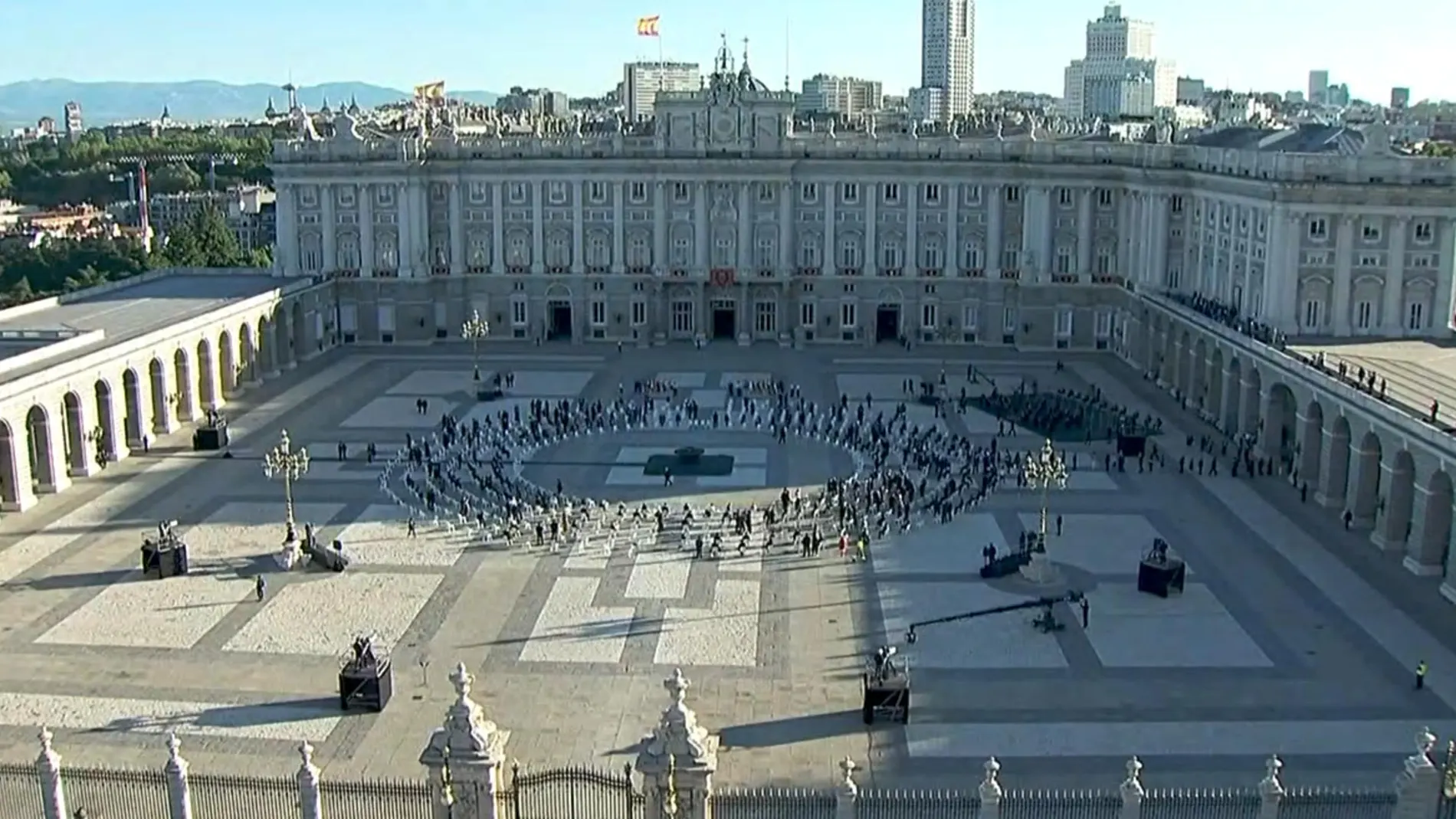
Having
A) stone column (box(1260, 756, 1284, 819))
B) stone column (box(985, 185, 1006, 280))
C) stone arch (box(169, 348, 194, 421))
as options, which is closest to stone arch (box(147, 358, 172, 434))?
stone arch (box(169, 348, 194, 421))

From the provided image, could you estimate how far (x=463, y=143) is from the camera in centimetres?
8594

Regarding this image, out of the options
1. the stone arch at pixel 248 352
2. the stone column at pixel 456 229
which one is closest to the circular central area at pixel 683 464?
the stone arch at pixel 248 352

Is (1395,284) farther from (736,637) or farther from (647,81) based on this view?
(647,81)

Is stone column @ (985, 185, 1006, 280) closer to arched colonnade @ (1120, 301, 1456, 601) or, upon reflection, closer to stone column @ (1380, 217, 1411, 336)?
arched colonnade @ (1120, 301, 1456, 601)

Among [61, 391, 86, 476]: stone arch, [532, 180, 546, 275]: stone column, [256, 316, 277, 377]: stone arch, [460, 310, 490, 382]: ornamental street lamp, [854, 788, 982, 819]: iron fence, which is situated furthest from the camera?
[532, 180, 546, 275]: stone column

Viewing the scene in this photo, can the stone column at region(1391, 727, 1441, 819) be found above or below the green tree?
below

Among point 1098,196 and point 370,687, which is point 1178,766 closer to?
point 370,687

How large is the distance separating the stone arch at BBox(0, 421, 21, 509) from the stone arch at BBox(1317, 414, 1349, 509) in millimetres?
44585

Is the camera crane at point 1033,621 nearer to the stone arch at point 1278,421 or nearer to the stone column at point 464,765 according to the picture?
the stone column at point 464,765

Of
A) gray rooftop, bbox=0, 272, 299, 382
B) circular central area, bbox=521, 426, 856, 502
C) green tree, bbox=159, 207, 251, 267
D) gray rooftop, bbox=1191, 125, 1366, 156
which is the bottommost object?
circular central area, bbox=521, 426, 856, 502

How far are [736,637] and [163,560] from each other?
675 inches

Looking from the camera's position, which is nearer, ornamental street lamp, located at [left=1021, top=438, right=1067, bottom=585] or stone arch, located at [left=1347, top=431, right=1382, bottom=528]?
ornamental street lamp, located at [left=1021, top=438, right=1067, bottom=585]

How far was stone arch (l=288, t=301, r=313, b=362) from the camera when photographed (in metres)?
78.9

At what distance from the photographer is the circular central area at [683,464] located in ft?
172
